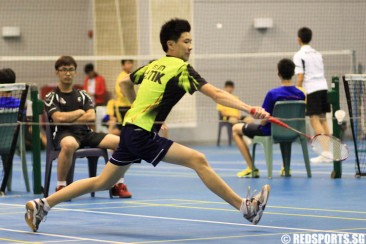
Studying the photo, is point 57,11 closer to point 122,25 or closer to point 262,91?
point 122,25

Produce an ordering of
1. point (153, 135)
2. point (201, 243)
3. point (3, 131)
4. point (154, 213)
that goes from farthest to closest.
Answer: point (3, 131), point (154, 213), point (153, 135), point (201, 243)

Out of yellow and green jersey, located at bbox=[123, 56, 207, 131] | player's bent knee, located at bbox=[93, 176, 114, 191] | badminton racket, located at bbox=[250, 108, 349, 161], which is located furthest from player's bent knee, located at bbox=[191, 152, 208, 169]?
badminton racket, located at bbox=[250, 108, 349, 161]

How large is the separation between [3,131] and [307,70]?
19.5ft

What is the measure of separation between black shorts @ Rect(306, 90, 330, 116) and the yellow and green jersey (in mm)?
7799

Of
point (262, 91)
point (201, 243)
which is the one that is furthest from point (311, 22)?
point (201, 243)

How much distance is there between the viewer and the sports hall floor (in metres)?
7.79

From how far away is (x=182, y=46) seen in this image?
325 inches

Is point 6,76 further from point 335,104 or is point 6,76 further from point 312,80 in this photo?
point 312,80

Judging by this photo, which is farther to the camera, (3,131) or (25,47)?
(25,47)

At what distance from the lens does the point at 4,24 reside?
931 inches

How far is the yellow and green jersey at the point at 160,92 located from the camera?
8.06 meters

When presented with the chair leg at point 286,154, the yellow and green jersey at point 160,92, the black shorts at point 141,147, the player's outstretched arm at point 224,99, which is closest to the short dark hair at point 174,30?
the yellow and green jersey at point 160,92

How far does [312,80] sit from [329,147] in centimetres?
546

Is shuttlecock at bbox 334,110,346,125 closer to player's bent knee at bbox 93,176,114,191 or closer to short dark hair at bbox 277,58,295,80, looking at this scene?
short dark hair at bbox 277,58,295,80
